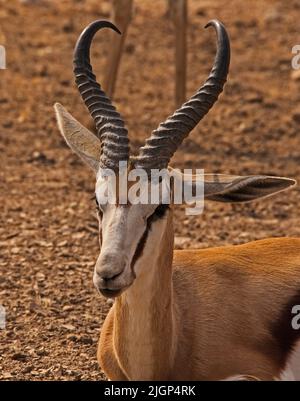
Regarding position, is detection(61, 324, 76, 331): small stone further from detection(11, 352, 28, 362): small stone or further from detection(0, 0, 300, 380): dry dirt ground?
detection(11, 352, 28, 362): small stone

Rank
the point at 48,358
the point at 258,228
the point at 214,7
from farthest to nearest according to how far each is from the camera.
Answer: the point at 214,7, the point at 258,228, the point at 48,358

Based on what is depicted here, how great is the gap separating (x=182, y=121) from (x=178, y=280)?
2.77ft

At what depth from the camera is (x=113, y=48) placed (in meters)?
10.9

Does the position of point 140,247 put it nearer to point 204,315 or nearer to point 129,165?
point 129,165

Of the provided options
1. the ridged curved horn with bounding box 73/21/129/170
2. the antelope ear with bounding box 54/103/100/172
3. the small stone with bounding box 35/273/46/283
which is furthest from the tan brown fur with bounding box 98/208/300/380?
the small stone with bounding box 35/273/46/283

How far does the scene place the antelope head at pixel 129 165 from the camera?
4.93 metres

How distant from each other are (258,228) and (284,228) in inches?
7.9

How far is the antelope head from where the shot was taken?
493 cm

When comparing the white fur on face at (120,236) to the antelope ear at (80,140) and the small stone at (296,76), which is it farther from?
the small stone at (296,76)

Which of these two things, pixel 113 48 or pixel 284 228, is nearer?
pixel 284 228

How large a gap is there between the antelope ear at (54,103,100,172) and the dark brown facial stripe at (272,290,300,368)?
4.04ft

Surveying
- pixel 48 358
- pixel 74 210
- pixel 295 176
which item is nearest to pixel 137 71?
pixel 295 176

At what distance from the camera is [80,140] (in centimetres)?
580

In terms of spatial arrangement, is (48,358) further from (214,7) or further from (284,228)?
(214,7)
